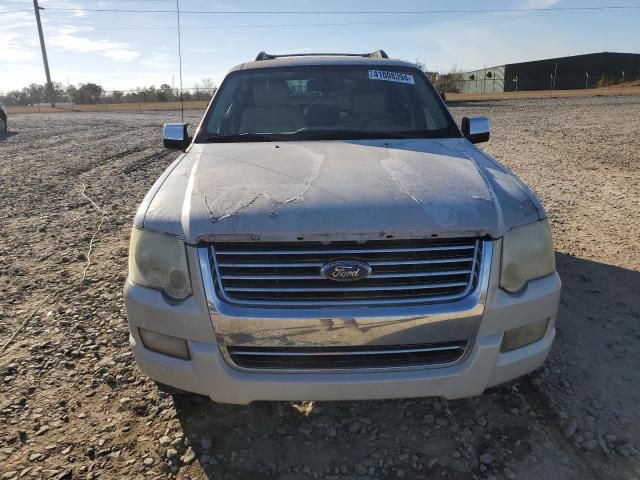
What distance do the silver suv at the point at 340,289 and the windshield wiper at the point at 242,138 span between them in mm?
1003

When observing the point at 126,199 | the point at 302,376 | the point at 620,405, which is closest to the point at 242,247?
the point at 302,376

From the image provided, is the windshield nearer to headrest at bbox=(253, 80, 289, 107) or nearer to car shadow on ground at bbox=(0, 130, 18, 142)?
headrest at bbox=(253, 80, 289, 107)

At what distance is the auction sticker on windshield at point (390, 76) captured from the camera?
3818mm

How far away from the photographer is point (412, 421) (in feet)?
8.42

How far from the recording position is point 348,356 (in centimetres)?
211

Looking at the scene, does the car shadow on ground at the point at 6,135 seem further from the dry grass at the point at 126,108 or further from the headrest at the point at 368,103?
the dry grass at the point at 126,108

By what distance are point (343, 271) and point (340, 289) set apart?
0.27ft

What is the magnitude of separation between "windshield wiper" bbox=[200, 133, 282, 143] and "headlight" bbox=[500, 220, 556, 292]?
174 centimetres

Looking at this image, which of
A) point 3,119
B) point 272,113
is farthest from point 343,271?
point 3,119

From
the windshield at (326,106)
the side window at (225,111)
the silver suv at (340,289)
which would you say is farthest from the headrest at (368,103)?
the silver suv at (340,289)

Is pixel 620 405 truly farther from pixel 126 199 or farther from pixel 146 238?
pixel 126 199

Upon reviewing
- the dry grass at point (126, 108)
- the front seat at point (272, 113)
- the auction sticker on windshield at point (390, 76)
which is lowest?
the front seat at point (272, 113)

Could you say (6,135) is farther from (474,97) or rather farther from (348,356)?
(474,97)

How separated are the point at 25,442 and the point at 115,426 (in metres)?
0.42
